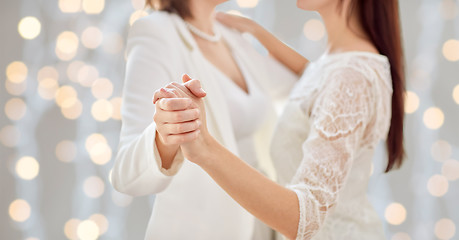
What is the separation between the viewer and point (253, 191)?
798 millimetres

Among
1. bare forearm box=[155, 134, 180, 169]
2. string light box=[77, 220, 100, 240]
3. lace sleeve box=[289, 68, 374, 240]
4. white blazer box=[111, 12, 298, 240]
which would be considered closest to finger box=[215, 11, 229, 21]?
white blazer box=[111, 12, 298, 240]

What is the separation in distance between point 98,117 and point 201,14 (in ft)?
3.13

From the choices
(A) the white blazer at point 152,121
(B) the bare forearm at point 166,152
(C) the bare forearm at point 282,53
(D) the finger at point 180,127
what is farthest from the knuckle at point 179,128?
(C) the bare forearm at point 282,53

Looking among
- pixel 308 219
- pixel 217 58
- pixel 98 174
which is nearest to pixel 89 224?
pixel 98 174

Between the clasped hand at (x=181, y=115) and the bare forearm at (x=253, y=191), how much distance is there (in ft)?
0.16

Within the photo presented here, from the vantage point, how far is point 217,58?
1176 millimetres

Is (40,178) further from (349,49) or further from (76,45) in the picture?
(349,49)

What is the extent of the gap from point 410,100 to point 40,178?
1.59 metres

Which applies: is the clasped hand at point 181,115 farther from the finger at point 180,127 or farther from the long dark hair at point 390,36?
the long dark hair at point 390,36

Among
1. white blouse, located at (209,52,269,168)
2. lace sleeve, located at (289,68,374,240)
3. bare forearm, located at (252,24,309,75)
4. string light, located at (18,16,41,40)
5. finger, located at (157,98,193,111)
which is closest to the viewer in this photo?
finger, located at (157,98,193,111)

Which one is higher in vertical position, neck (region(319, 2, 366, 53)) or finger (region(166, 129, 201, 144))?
finger (region(166, 129, 201, 144))

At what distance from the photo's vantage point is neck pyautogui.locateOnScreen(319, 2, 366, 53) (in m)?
1.11

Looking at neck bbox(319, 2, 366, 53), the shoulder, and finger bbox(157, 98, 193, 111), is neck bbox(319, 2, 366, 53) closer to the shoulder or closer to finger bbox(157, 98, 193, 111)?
the shoulder

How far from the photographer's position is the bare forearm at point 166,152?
0.78 meters
